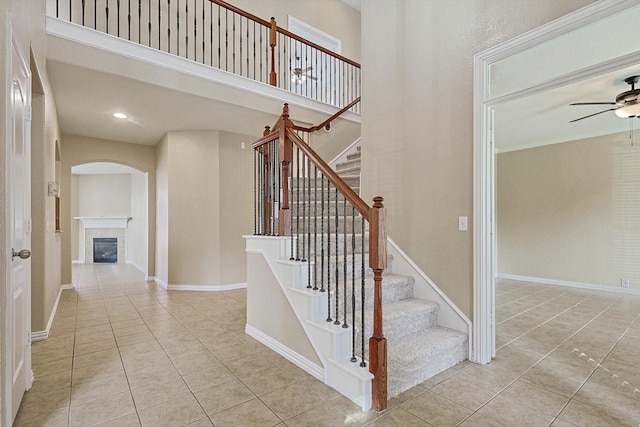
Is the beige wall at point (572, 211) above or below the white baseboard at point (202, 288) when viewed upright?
above

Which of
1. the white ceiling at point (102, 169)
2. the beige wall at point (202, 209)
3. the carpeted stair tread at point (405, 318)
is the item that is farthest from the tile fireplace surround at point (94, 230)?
the carpeted stair tread at point (405, 318)

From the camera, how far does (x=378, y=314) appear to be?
6.36 ft

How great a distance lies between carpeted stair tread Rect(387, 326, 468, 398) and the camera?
2086mm

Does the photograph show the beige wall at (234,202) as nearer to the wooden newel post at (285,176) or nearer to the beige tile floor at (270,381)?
the beige tile floor at (270,381)

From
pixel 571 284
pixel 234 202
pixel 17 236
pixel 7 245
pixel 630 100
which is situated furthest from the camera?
pixel 571 284

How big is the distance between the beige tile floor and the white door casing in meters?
0.30

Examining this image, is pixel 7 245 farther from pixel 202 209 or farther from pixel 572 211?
pixel 572 211

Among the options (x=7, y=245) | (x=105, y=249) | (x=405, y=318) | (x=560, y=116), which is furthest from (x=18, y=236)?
(x=105, y=249)

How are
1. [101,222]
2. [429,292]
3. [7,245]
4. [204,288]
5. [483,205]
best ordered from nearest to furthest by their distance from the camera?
[7,245], [483,205], [429,292], [204,288], [101,222]

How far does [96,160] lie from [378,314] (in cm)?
622

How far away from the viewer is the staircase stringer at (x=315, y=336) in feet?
6.48

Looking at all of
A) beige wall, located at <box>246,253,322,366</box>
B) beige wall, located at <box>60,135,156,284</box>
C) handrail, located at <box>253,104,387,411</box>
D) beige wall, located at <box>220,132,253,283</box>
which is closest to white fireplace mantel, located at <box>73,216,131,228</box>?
beige wall, located at <box>60,135,156,284</box>

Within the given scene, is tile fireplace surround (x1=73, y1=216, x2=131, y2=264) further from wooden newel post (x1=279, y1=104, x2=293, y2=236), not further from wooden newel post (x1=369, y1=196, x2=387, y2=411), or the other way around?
wooden newel post (x1=369, y1=196, x2=387, y2=411)

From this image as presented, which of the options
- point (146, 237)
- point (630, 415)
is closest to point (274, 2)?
point (146, 237)
